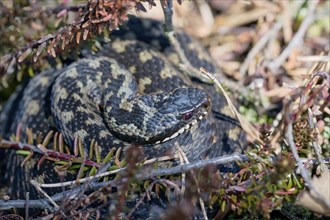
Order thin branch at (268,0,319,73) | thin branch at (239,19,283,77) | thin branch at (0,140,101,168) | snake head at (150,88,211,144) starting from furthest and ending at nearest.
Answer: thin branch at (239,19,283,77) → thin branch at (268,0,319,73) → snake head at (150,88,211,144) → thin branch at (0,140,101,168)

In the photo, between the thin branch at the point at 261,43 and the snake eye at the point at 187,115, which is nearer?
the snake eye at the point at 187,115

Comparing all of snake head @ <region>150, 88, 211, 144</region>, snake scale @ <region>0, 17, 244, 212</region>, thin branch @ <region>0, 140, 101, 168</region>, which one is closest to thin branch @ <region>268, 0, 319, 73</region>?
snake scale @ <region>0, 17, 244, 212</region>

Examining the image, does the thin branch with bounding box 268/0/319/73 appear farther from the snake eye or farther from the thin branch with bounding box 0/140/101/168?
the thin branch with bounding box 0/140/101/168

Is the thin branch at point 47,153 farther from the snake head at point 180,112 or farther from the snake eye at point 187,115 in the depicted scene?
the snake eye at point 187,115

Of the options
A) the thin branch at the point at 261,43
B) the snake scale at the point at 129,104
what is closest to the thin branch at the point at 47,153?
the snake scale at the point at 129,104

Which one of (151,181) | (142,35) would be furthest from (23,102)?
(151,181)

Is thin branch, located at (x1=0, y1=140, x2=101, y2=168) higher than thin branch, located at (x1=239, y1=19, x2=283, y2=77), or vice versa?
thin branch, located at (x1=239, y1=19, x2=283, y2=77)

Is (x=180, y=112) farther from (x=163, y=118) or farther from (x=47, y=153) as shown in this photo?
(x=47, y=153)

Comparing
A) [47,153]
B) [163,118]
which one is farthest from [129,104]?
[47,153]

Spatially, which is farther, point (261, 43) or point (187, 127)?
point (261, 43)
